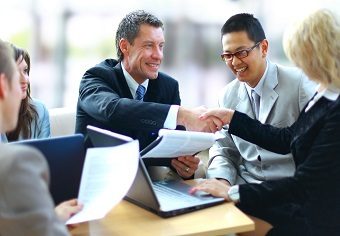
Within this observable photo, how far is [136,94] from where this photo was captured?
2.26 meters

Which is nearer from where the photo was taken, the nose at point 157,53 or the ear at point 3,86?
the ear at point 3,86

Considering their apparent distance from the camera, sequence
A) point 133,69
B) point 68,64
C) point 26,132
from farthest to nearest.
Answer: point 68,64, point 133,69, point 26,132

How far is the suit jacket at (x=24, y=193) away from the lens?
0.99 m

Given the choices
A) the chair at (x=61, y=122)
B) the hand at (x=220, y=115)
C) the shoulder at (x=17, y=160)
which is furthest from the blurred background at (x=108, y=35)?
the shoulder at (x=17, y=160)

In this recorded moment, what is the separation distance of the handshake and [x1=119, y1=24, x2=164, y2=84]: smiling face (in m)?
0.43

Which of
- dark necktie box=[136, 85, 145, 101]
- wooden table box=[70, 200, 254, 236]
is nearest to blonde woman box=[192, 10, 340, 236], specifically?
wooden table box=[70, 200, 254, 236]

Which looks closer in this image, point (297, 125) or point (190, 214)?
point (190, 214)

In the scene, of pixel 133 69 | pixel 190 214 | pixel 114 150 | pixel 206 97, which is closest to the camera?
pixel 114 150

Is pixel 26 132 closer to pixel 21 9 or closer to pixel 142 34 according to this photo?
pixel 142 34

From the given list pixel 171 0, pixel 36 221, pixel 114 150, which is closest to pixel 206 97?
pixel 171 0

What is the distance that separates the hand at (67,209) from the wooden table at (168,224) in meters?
0.09

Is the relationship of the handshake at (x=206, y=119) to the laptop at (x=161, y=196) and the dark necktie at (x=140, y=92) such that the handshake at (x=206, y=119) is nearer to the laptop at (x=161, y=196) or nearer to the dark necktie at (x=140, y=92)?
the laptop at (x=161, y=196)

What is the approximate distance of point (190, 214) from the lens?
4.97 feet

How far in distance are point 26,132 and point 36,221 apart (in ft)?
3.76
